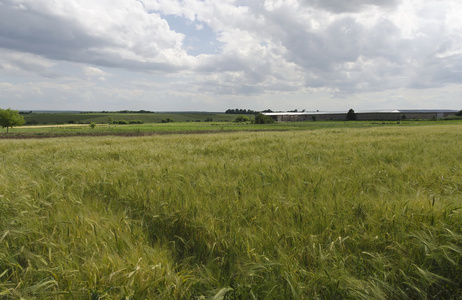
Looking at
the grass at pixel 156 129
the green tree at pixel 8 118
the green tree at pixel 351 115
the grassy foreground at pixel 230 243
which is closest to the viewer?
the grassy foreground at pixel 230 243

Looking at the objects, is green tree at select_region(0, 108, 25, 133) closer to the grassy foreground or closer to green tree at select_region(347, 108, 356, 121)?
the grassy foreground

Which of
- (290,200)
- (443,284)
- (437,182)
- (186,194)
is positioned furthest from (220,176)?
(437,182)

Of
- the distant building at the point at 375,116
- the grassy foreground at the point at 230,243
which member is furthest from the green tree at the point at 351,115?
the grassy foreground at the point at 230,243

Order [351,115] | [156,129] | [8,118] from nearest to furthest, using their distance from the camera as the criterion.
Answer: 1. [156,129]
2. [8,118]
3. [351,115]

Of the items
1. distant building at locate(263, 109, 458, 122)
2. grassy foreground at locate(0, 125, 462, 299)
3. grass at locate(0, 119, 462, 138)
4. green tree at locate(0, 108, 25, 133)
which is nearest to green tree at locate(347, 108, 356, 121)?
distant building at locate(263, 109, 458, 122)

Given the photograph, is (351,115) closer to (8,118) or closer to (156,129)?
(156,129)

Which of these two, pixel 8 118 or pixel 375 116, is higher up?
pixel 375 116

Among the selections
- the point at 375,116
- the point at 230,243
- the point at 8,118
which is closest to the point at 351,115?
the point at 375,116

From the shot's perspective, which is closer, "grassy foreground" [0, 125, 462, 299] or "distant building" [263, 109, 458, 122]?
"grassy foreground" [0, 125, 462, 299]

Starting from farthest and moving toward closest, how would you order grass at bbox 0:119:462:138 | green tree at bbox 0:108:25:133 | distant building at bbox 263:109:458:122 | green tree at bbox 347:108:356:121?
green tree at bbox 347:108:356:121 < distant building at bbox 263:109:458:122 < green tree at bbox 0:108:25:133 < grass at bbox 0:119:462:138

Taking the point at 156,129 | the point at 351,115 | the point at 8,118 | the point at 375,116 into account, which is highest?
the point at 351,115

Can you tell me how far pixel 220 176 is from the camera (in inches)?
159

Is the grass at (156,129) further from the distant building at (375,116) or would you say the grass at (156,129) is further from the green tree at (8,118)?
the distant building at (375,116)

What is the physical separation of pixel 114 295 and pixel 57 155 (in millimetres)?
7464
